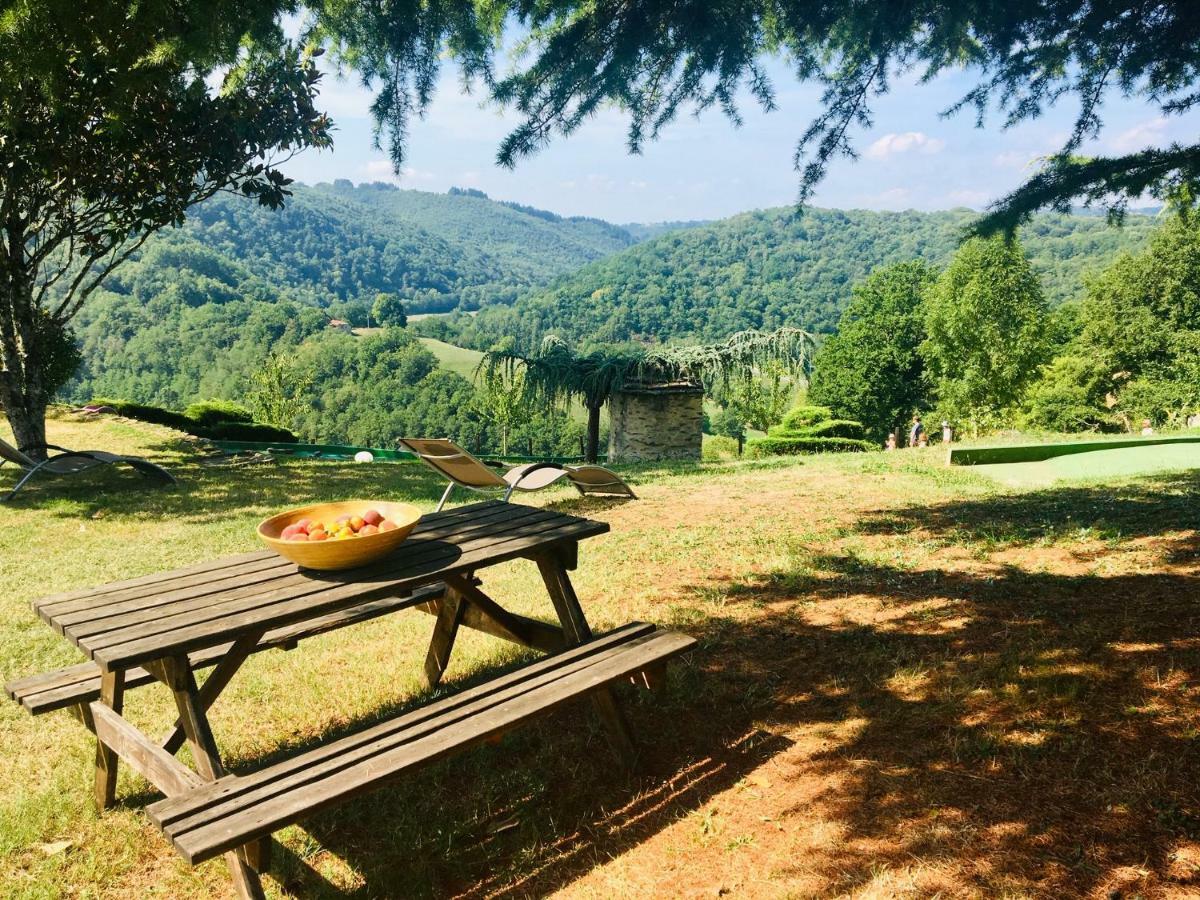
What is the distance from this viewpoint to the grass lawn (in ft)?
7.20

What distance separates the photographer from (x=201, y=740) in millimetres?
2143

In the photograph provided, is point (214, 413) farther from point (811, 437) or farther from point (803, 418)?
point (803, 418)

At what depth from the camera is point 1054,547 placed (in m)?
4.96

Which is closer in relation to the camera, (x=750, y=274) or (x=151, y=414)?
(x=151, y=414)

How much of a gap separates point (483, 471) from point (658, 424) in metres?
7.95

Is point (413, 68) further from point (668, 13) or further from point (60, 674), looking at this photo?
point (60, 674)

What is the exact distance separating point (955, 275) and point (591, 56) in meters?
31.9

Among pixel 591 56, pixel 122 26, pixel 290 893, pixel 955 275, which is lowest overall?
pixel 290 893

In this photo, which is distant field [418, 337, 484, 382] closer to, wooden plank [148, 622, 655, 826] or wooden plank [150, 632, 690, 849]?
wooden plank [148, 622, 655, 826]

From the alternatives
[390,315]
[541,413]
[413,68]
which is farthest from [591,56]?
[390,315]

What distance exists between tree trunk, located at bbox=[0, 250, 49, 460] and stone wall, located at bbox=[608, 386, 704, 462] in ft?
29.5

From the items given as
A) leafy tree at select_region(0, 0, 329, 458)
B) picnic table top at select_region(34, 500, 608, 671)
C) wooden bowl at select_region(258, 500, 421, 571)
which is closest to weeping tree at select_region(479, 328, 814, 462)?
leafy tree at select_region(0, 0, 329, 458)

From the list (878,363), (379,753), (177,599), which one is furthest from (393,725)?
(878,363)

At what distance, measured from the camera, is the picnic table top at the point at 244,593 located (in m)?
2.08
